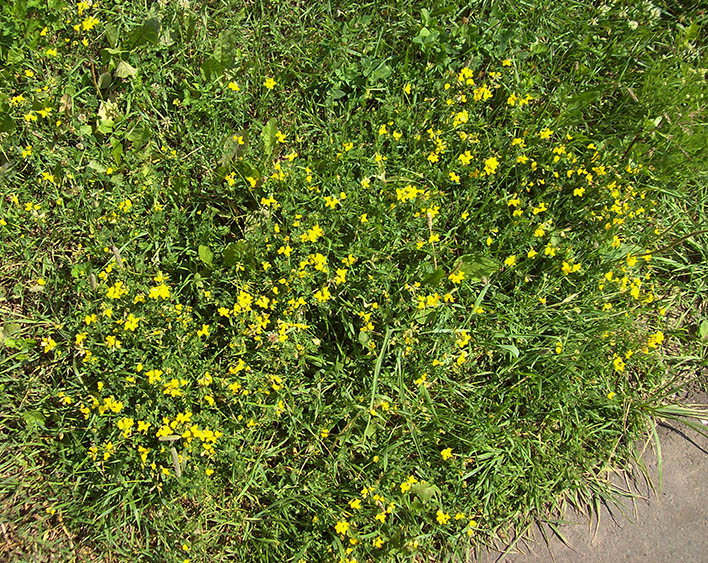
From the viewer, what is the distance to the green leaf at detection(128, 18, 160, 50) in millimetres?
3295

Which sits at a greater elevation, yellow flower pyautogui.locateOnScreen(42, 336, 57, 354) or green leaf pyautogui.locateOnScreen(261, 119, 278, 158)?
green leaf pyautogui.locateOnScreen(261, 119, 278, 158)

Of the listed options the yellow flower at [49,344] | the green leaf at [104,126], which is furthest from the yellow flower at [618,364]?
the green leaf at [104,126]

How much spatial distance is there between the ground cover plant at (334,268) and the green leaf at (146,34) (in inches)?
0.5

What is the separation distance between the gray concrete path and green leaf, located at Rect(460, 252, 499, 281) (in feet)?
4.04

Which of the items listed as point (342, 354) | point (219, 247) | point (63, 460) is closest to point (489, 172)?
point (342, 354)

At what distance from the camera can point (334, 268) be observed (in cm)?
312

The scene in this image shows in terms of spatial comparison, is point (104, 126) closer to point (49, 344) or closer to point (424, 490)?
point (49, 344)

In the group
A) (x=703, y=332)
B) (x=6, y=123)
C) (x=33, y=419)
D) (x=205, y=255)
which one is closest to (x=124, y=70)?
(x=6, y=123)

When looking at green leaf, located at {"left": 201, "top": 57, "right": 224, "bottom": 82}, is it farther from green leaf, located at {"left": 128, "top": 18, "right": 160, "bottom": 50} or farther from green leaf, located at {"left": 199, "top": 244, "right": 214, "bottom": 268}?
green leaf, located at {"left": 199, "top": 244, "right": 214, "bottom": 268}

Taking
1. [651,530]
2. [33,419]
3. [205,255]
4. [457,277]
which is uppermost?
[457,277]

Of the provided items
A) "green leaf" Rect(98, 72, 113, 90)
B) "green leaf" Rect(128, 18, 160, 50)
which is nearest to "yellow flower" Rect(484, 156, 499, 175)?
"green leaf" Rect(128, 18, 160, 50)

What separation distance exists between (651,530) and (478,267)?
4.99ft

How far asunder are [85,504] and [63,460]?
0.22m

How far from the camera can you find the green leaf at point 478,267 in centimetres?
316
